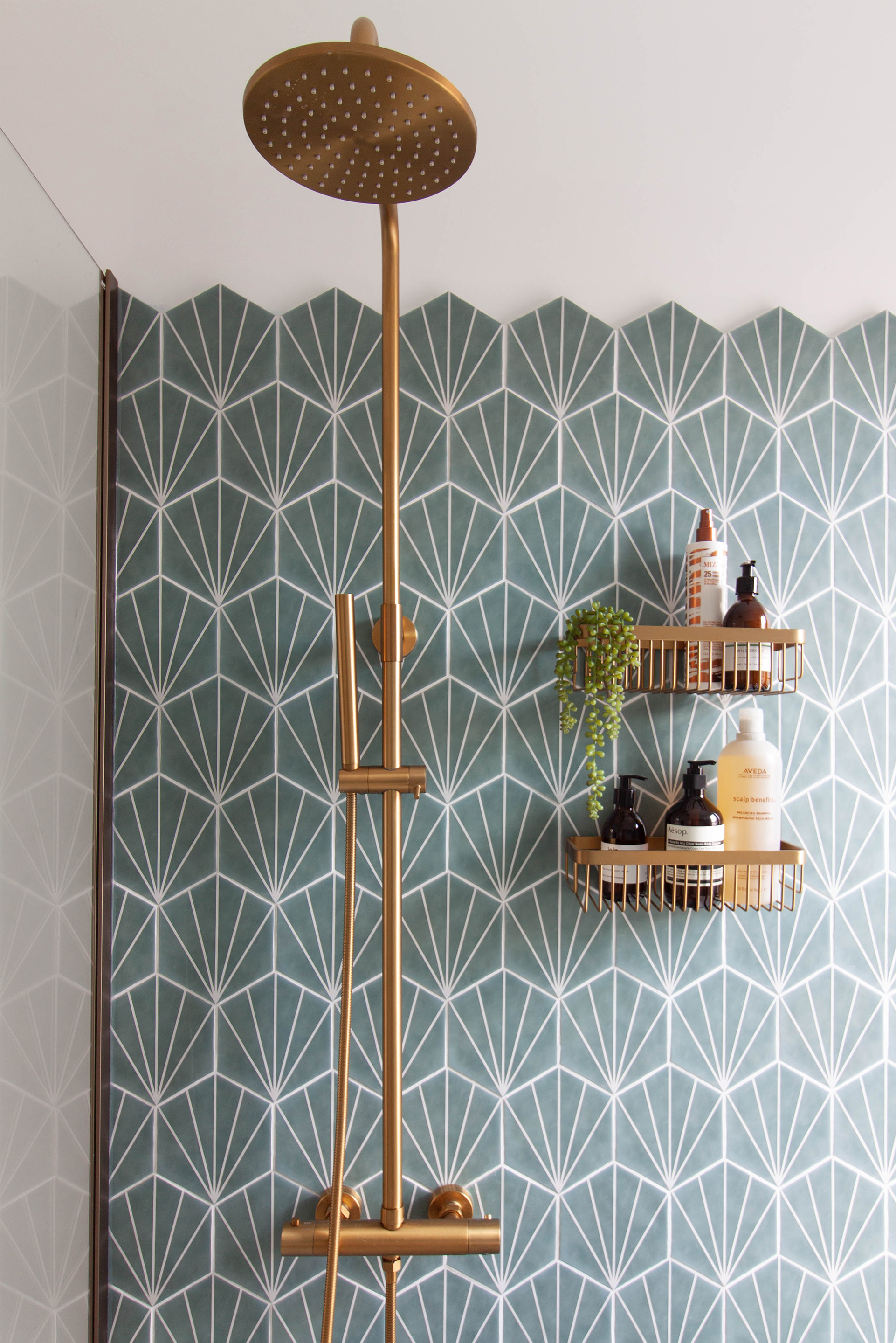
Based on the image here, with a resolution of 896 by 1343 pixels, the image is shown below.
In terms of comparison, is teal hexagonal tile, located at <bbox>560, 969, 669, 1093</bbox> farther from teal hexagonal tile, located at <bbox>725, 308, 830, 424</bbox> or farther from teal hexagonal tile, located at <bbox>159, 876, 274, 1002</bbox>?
teal hexagonal tile, located at <bbox>725, 308, 830, 424</bbox>

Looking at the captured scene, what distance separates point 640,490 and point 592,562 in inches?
4.5

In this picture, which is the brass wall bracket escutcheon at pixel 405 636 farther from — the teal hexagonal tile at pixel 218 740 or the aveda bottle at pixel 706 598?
the aveda bottle at pixel 706 598

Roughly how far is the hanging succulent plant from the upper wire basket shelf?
1 centimetres

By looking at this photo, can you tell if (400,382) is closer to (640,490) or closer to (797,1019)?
(640,490)

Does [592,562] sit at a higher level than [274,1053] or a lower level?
higher

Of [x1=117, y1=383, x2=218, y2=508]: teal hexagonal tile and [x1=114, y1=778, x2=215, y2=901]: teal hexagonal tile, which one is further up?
[x1=117, y1=383, x2=218, y2=508]: teal hexagonal tile

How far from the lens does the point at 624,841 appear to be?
Result: 2.87ft

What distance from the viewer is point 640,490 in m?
0.95

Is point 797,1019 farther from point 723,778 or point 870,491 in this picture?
point 870,491

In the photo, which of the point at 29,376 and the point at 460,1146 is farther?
the point at 460,1146

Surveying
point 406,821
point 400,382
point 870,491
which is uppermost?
point 400,382

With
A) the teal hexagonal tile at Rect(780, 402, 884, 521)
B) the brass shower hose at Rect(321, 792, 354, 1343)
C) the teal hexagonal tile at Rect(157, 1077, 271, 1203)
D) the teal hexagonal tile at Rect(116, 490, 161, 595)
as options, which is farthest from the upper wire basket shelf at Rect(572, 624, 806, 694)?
the teal hexagonal tile at Rect(157, 1077, 271, 1203)

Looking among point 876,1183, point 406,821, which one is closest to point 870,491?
point 406,821

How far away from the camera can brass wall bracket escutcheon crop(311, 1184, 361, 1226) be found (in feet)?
2.91
